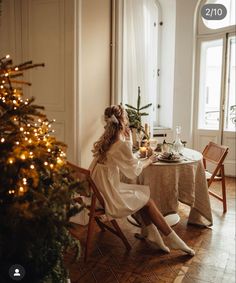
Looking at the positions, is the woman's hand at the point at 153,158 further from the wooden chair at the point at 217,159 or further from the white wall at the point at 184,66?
the white wall at the point at 184,66

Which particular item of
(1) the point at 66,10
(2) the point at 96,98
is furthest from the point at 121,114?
(1) the point at 66,10

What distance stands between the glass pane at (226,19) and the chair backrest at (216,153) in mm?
2504

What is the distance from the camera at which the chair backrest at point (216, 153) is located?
3.62m

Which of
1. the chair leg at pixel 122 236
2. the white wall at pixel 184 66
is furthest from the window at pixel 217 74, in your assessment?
the chair leg at pixel 122 236

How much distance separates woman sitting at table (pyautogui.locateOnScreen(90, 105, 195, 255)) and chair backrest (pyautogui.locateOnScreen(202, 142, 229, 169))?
4.05 feet

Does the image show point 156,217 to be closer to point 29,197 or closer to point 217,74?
point 29,197

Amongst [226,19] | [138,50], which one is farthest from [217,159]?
[226,19]

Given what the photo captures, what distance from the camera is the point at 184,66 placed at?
5527mm

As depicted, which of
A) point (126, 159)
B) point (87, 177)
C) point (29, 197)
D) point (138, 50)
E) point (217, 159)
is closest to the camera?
point (29, 197)

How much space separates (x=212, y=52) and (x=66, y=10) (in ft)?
9.95

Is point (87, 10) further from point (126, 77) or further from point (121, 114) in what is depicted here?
point (121, 114)

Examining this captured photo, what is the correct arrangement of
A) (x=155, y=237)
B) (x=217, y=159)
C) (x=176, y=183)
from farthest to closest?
(x=217, y=159)
(x=176, y=183)
(x=155, y=237)

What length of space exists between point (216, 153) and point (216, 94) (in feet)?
6.79

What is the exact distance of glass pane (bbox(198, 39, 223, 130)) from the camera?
5.47m
